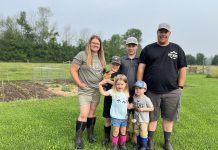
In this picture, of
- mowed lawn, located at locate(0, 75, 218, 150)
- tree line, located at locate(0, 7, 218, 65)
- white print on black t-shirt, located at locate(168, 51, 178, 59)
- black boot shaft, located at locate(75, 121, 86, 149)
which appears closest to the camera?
white print on black t-shirt, located at locate(168, 51, 178, 59)

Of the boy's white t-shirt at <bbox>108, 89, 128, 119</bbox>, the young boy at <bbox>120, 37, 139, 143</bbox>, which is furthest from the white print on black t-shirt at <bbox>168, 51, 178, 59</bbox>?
the boy's white t-shirt at <bbox>108, 89, 128, 119</bbox>

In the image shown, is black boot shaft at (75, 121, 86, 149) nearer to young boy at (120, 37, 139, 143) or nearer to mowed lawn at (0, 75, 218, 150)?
mowed lawn at (0, 75, 218, 150)

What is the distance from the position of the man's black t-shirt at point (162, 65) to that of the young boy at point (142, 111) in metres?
0.20

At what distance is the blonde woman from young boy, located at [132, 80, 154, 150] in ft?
2.32

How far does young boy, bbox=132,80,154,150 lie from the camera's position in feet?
16.1

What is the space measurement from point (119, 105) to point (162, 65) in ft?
2.96

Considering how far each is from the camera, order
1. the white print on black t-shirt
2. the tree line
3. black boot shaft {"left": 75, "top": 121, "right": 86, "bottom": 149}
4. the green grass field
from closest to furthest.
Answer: the white print on black t-shirt
black boot shaft {"left": 75, "top": 121, "right": 86, "bottom": 149}
the green grass field
the tree line

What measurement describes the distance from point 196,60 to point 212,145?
72643 mm

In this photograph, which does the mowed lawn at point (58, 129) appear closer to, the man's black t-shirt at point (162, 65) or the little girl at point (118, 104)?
the little girl at point (118, 104)

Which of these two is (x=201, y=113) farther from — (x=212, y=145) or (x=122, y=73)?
(x=122, y=73)

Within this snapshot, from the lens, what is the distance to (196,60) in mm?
75562

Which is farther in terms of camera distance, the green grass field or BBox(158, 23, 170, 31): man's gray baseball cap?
the green grass field

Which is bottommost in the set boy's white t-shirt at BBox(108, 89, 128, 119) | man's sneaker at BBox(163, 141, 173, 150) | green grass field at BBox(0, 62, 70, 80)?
green grass field at BBox(0, 62, 70, 80)

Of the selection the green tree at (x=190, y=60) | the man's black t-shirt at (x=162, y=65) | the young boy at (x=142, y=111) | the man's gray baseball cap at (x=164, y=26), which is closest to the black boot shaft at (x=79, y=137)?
the young boy at (x=142, y=111)
